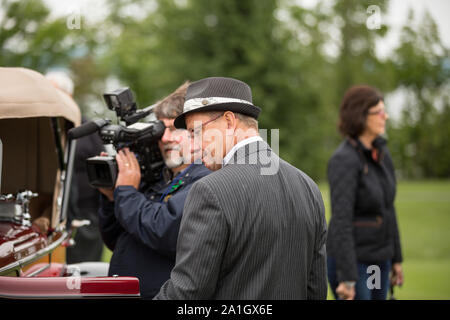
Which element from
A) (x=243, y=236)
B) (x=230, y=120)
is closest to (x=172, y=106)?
(x=230, y=120)

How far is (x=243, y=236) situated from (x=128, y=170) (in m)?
1.31

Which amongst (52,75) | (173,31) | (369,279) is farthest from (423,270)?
(173,31)

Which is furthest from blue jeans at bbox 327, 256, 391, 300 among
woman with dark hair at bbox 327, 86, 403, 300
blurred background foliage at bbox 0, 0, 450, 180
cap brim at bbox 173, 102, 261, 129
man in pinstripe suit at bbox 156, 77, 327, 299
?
blurred background foliage at bbox 0, 0, 450, 180

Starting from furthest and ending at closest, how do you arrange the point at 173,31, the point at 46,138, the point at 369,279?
the point at 173,31, the point at 369,279, the point at 46,138

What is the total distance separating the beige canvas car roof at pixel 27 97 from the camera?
9.56 ft

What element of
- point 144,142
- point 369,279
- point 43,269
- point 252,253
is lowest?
point 369,279

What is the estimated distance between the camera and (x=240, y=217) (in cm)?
→ 222

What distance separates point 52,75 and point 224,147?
4.27m

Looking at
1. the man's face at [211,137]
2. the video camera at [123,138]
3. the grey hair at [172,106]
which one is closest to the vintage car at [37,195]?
the video camera at [123,138]

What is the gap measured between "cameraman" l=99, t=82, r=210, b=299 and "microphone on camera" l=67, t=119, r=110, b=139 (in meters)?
0.22

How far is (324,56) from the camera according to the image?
3294cm

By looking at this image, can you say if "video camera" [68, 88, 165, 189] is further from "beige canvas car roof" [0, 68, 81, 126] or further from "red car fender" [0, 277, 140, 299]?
"red car fender" [0, 277, 140, 299]
